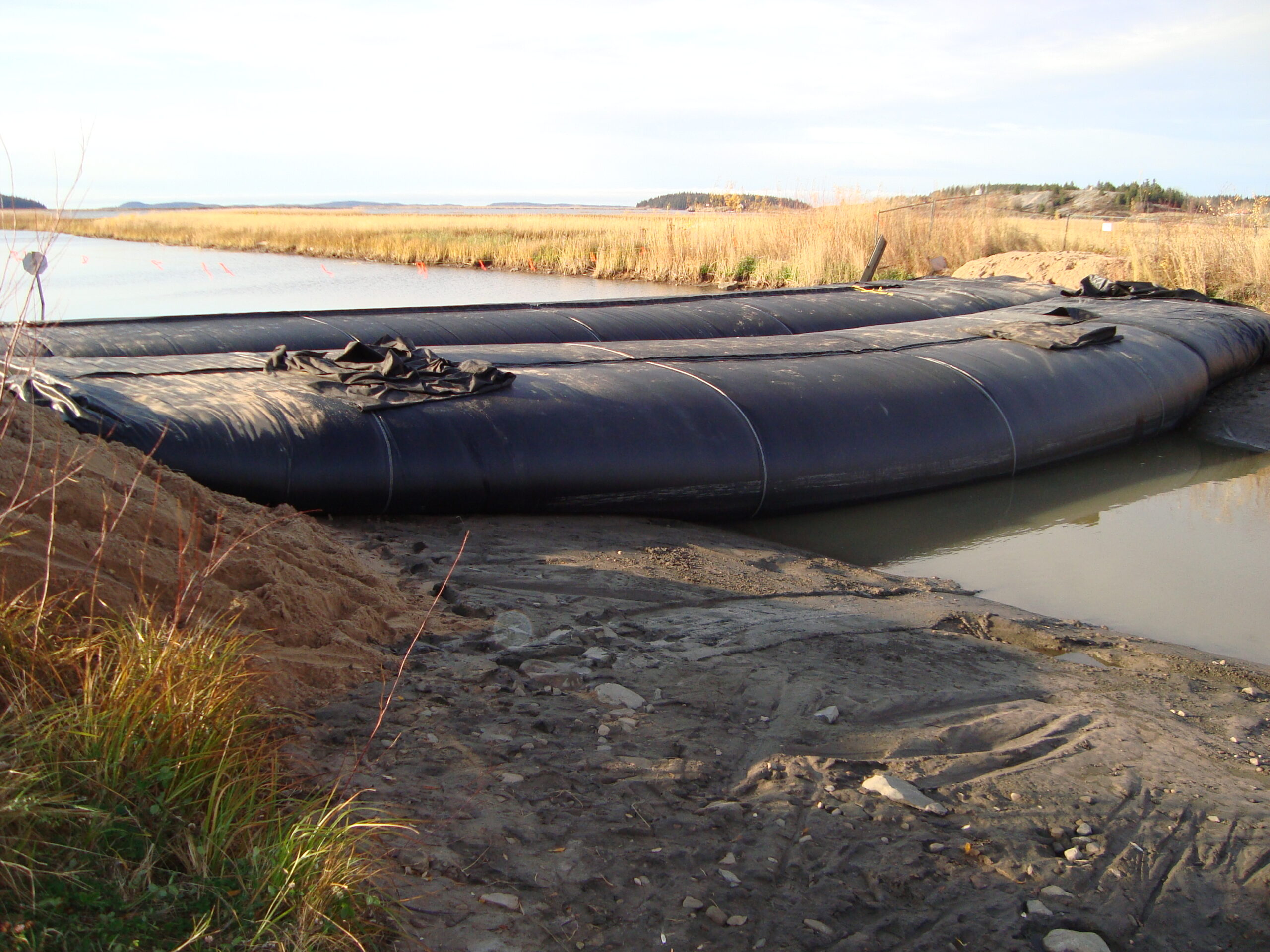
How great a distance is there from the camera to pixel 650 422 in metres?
5.56

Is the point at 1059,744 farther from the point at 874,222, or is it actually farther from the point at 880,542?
the point at 874,222

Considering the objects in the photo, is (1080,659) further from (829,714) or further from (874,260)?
(874,260)

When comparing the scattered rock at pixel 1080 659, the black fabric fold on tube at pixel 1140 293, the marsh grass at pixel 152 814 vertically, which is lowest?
the scattered rock at pixel 1080 659

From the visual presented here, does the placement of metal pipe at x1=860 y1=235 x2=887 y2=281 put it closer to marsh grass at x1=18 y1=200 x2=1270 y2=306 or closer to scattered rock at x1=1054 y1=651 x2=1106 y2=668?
marsh grass at x1=18 y1=200 x2=1270 y2=306

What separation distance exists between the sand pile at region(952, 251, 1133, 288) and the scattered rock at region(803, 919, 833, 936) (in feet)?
42.1

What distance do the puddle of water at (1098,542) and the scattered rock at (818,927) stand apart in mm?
3086

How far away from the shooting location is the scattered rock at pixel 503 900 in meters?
A: 1.97

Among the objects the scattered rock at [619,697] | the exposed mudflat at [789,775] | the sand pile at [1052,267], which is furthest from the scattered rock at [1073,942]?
the sand pile at [1052,267]

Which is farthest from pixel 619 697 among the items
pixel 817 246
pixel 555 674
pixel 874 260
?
pixel 817 246

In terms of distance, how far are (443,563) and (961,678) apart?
6.99 feet

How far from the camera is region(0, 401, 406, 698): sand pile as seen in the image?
256cm

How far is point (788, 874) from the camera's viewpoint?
7.24 feet

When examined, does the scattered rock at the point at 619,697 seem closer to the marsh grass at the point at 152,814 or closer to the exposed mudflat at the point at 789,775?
the exposed mudflat at the point at 789,775

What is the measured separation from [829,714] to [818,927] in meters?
1.01
